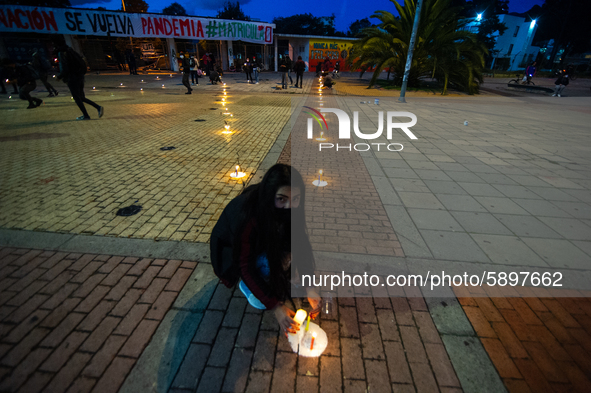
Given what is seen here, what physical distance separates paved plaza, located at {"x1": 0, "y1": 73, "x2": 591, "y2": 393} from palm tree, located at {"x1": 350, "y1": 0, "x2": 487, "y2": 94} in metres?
14.1

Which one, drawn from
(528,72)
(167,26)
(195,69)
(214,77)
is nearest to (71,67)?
(195,69)

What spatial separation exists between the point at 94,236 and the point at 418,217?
4.71 metres

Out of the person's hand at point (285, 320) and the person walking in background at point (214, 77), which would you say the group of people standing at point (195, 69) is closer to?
the person walking in background at point (214, 77)

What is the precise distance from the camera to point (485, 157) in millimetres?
7027

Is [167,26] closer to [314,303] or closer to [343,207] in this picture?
[343,207]

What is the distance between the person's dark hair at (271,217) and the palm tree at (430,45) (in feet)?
64.7

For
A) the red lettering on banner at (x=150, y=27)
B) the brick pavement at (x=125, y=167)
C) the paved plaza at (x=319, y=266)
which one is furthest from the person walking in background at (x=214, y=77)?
the paved plaza at (x=319, y=266)

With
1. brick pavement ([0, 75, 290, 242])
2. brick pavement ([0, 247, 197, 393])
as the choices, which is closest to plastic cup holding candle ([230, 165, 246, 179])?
brick pavement ([0, 75, 290, 242])

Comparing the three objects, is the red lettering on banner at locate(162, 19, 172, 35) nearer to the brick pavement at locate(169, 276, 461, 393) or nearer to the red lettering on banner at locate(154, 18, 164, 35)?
the red lettering on banner at locate(154, 18, 164, 35)

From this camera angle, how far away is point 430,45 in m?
19.1

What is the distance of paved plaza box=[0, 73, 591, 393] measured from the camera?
86.2 inches

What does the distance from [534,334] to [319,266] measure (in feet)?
6.86

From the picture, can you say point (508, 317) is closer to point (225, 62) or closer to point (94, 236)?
point (94, 236)

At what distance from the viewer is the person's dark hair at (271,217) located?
6.56ft
